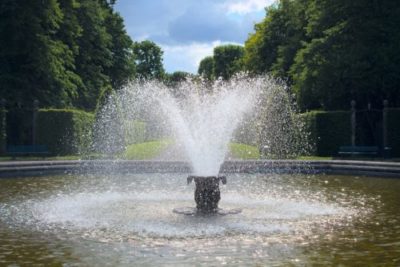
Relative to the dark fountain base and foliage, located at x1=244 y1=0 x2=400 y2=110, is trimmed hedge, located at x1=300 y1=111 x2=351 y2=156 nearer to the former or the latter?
foliage, located at x1=244 y1=0 x2=400 y2=110

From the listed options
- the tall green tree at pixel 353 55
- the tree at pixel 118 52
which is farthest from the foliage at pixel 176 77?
the tall green tree at pixel 353 55

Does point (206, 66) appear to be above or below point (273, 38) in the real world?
above

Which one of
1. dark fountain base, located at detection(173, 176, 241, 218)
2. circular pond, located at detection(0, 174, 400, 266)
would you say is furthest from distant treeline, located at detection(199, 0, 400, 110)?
dark fountain base, located at detection(173, 176, 241, 218)

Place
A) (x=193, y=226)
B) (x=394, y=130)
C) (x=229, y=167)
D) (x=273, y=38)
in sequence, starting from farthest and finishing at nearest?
(x=273, y=38), (x=394, y=130), (x=229, y=167), (x=193, y=226)

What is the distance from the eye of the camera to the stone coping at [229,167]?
2544 centimetres

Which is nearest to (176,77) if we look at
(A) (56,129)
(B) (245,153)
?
(B) (245,153)

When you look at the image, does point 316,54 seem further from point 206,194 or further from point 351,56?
point 206,194

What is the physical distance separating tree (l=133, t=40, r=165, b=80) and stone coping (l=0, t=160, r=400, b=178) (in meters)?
83.7

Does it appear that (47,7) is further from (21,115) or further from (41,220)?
(41,220)

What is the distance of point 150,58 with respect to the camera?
111812 mm

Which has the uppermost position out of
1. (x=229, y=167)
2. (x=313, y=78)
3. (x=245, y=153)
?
(x=313, y=78)

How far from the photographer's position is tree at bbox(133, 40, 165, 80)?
11050 cm

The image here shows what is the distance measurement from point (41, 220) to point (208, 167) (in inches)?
226

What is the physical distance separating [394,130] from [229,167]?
11495 millimetres
